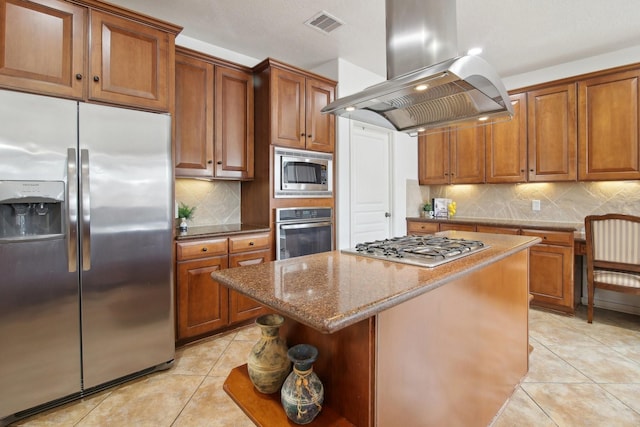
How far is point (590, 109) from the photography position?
3346 mm

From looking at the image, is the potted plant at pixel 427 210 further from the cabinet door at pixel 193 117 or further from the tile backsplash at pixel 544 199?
the cabinet door at pixel 193 117

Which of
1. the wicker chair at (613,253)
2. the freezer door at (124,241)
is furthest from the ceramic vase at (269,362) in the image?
the wicker chair at (613,253)

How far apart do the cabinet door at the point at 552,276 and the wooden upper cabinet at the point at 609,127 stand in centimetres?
86

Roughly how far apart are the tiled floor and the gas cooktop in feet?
3.33

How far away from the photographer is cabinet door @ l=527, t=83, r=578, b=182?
11.3 ft

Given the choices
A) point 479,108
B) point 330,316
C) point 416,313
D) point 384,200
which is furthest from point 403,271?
point 384,200

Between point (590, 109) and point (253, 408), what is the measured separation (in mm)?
4159

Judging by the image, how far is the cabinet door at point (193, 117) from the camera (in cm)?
280

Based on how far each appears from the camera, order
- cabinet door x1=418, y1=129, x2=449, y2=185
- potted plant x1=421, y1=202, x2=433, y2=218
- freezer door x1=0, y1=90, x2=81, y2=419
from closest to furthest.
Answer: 1. freezer door x1=0, y1=90, x2=81, y2=419
2. cabinet door x1=418, y1=129, x2=449, y2=185
3. potted plant x1=421, y1=202, x2=433, y2=218

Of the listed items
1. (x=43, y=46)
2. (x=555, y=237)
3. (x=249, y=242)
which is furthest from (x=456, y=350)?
(x=43, y=46)

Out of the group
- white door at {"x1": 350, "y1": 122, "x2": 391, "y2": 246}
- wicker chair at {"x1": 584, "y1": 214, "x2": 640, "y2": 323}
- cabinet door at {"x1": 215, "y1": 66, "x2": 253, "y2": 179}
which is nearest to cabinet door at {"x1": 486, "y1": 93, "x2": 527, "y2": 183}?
wicker chair at {"x1": 584, "y1": 214, "x2": 640, "y2": 323}

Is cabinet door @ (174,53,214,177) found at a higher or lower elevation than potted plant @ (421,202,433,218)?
higher

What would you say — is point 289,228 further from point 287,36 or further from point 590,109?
point 590,109

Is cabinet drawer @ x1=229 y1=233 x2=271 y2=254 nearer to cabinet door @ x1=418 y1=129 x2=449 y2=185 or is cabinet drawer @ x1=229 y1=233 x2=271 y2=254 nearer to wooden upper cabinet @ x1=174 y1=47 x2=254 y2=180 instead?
wooden upper cabinet @ x1=174 y1=47 x2=254 y2=180
